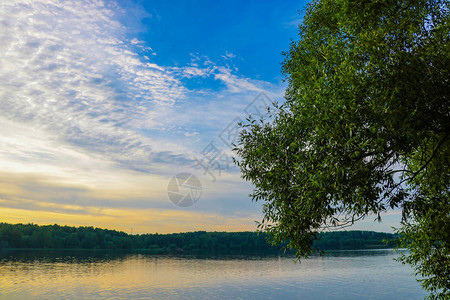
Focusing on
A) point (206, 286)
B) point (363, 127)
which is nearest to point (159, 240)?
point (206, 286)

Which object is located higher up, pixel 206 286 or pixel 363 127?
pixel 363 127

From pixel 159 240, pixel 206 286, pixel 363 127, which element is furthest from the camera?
pixel 159 240

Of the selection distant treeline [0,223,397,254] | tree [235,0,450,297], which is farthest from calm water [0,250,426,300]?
distant treeline [0,223,397,254]

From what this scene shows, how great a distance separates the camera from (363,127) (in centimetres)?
841

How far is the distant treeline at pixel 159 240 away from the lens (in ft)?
447

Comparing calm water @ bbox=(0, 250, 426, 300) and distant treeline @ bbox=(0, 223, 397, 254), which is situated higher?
distant treeline @ bbox=(0, 223, 397, 254)

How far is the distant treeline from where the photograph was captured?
136m

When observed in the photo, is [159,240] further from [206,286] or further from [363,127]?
[363,127]

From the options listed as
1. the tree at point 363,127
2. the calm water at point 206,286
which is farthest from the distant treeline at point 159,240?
the tree at point 363,127

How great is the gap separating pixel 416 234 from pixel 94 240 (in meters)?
148

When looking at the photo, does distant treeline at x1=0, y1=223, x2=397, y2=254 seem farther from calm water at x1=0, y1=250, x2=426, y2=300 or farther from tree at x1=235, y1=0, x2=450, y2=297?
tree at x1=235, y1=0, x2=450, y2=297

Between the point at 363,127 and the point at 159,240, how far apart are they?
160 metres

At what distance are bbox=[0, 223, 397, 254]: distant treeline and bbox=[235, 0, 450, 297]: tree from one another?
5125 inches

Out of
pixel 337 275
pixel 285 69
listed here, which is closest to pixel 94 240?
pixel 337 275
